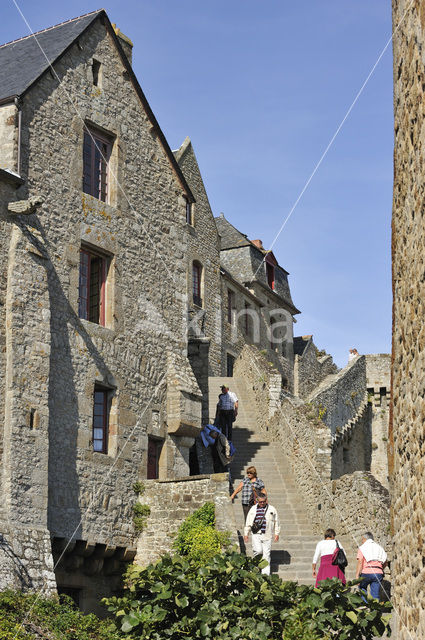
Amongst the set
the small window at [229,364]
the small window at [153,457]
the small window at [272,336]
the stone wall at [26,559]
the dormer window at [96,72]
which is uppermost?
the dormer window at [96,72]

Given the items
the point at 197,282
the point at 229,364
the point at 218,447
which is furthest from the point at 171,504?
the point at 229,364

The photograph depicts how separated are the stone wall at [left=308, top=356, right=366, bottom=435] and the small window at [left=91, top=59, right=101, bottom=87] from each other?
12926 millimetres

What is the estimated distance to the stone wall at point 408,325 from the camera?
19.4 ft

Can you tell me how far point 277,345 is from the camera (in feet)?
129

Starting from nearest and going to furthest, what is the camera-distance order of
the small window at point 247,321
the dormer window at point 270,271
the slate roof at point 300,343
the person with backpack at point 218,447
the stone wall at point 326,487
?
the stone wall at point 326,487 → the person with backpack at point 218,447 → the small window at point 247,321 → the slate roof at point 300,343 → the dormer window at point 270,271

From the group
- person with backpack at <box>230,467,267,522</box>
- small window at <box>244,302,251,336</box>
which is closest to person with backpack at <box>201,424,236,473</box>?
person with backpack at <box>230,467,267,522</box>

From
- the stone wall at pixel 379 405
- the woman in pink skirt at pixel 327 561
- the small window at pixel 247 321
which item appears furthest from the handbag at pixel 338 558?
the stone wall at pixel 379 405

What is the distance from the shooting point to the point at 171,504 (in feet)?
56.9

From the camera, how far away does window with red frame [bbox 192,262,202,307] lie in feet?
102

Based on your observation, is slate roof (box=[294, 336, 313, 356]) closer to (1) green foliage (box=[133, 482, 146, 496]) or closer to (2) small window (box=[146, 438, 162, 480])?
(2) small window (box=[146, 438, 162, 480])

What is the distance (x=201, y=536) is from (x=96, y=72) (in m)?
9.41

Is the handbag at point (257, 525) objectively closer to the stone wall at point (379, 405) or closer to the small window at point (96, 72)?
the small window at point (96, 72)

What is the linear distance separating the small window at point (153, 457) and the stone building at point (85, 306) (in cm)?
3

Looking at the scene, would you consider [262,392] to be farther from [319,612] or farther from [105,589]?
[319,612]
